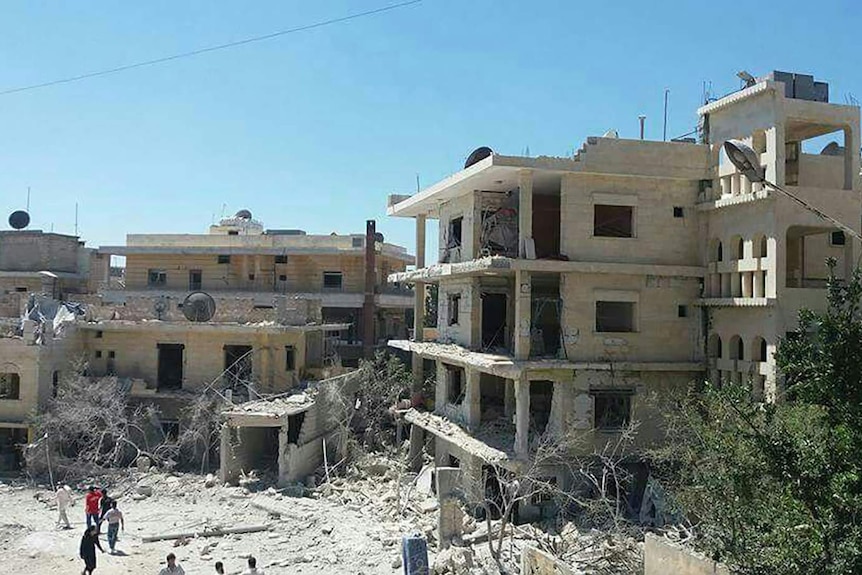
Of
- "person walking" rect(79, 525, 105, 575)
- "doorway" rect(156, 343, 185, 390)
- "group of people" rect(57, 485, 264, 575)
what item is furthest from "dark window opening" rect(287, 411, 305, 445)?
"person walking" rect(79, 525, 105, 575)

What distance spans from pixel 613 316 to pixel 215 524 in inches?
577

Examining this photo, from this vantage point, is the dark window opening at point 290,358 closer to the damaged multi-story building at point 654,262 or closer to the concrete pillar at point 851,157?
the damaged multi-story building at point 654,262

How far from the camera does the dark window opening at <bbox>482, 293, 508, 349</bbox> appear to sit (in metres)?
28.3

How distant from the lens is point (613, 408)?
2420 centimetres

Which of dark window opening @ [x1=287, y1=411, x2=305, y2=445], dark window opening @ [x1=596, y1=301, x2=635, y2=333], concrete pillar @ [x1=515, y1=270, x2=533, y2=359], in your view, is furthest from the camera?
dark window opening @ [x1=287, y1=411, x2=305, y2=445]

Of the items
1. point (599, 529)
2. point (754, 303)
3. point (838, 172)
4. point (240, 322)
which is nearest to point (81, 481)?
point (240, 322)

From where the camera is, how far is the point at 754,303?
21.0 metres

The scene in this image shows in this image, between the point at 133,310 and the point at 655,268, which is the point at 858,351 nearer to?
the point at 655,268

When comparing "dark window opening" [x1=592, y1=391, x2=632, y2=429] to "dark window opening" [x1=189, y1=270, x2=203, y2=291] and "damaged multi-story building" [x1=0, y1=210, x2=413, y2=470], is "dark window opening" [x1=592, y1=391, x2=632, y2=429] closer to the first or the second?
"damaged multi-story building" [x1=0, y1=210, x2=413, y2=470]

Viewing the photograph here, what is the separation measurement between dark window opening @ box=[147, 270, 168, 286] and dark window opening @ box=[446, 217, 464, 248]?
2259 centimetres

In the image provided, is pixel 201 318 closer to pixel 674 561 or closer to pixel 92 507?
pixel 92 507

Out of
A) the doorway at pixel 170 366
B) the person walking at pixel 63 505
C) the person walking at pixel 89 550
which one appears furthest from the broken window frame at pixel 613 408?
the doorway at pixel 170 366

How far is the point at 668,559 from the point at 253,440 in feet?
61.0

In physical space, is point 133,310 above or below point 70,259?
below
